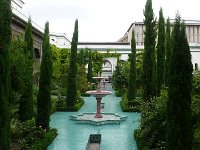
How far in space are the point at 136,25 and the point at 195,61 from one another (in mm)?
30030

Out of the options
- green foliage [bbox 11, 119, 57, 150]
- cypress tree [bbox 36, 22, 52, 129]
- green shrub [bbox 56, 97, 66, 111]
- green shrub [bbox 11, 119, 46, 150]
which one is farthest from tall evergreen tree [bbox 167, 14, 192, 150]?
green shrub [bbox 56, 97, 66, 111]

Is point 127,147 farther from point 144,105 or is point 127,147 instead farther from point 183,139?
point 183,139

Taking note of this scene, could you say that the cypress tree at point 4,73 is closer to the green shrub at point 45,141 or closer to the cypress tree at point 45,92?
the green shrub at point 45,141

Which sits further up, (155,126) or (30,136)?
(155,126)

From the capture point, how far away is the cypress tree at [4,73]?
8.86m

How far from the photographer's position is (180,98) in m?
8.25

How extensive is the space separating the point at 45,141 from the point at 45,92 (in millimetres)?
2692

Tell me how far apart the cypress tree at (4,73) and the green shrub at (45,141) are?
2332mm

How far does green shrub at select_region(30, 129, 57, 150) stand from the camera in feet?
37.6

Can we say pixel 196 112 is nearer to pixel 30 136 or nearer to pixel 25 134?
pixel 30 136

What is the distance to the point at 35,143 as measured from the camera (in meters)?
12.0

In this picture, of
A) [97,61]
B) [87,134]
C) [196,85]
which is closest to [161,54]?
[87,134]

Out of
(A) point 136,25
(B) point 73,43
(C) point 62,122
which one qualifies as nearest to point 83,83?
(B) point 73,43

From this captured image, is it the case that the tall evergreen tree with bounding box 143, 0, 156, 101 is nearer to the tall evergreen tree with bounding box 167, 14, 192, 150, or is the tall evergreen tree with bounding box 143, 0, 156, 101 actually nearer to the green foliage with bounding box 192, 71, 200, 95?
the green foliage with bounding box 192, 71, 200, 95
